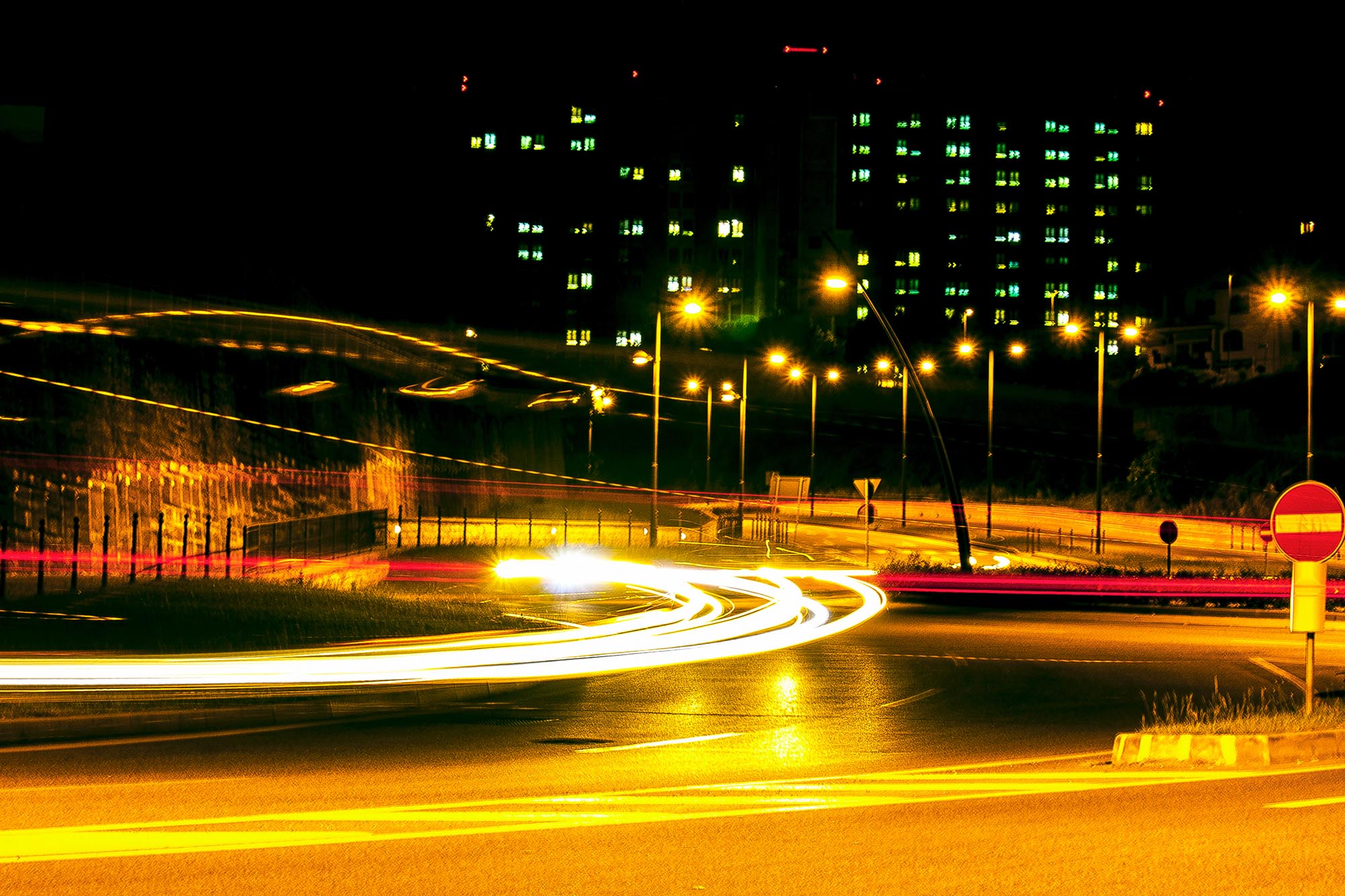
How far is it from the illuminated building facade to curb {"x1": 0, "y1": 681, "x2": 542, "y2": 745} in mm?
129282

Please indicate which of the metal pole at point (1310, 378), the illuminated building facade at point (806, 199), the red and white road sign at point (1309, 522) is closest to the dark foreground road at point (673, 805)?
the red and white road sign at point (1309, 522)

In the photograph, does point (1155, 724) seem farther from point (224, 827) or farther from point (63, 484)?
point (63, 484)

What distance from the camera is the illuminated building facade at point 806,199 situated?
147 meters

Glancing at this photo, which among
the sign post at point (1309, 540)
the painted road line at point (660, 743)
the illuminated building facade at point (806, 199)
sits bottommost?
the painted road line at point (660, 743)

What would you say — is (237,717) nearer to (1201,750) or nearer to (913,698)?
(913,698)

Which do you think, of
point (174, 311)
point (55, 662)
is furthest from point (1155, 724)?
point (174, 311)

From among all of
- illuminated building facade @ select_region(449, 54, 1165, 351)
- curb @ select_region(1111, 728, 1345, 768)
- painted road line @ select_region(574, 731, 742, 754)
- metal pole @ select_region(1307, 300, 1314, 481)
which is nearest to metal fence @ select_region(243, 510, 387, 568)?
painted road line @ select_region(574, 731, 742, 754)

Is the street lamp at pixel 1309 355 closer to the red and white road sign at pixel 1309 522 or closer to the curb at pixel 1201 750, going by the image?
the red and white road sign at pixel 1309 522

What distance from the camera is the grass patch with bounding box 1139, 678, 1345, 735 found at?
10.7 meters

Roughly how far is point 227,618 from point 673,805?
500 inches

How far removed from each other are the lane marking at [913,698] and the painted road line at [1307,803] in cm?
522

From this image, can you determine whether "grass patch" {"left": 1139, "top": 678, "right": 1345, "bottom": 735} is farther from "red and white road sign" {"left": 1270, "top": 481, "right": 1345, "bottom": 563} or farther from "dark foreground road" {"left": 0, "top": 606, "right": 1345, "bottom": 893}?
"red and white road sign" {"left": 1270, "top": 481, "right": 1345, "bottom": 563}

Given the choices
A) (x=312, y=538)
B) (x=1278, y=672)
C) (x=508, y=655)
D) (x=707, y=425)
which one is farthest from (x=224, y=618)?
(x=707, y=425)

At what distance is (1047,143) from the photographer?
15925cm
